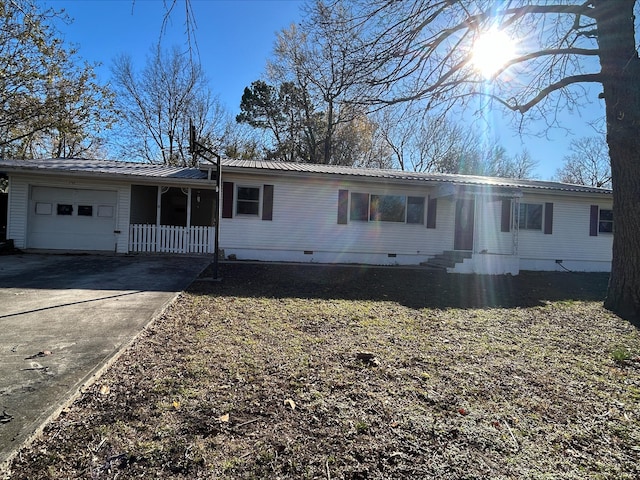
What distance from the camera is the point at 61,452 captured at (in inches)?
80.0

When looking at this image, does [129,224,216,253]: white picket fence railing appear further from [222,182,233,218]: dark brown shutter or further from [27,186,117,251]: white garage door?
[222,182,233,218]: dark brown shutter

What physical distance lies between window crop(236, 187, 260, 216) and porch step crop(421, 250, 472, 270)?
233 inches

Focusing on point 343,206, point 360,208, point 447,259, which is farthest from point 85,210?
point 447,259

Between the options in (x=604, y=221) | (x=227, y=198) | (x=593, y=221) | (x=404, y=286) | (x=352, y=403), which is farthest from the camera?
(x=604, y=221)

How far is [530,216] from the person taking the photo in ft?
40.6

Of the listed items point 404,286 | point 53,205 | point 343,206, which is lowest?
point 404,286

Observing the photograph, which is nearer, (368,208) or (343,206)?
(343,206)

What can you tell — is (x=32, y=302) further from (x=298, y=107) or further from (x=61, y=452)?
(x=298, y=107)

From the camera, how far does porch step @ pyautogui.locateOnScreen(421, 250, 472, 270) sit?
10.8m

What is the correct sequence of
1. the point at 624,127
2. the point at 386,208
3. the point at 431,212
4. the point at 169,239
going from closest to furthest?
1. the point at 624,127
2. the point at 169,239
3. the point at 386,208
4. the point at 431,212

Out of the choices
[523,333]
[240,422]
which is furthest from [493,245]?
[240,422]

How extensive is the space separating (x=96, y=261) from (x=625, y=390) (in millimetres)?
11485

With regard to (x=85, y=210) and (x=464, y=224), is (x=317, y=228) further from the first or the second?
(x=85, y=210)

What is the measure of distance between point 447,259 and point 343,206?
12.3ft
